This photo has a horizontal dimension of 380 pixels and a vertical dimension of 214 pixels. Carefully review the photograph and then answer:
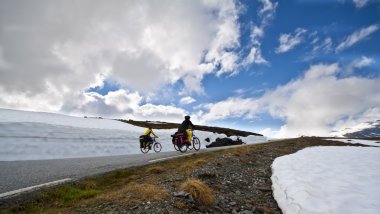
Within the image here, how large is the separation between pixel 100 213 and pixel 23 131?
17.3m

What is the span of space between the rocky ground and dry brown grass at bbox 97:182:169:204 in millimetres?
82

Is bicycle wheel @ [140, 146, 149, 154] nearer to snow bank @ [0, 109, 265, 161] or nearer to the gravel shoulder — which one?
snow bank @ [0, 109, 265, 161]

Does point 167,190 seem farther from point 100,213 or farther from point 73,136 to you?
point 73,136

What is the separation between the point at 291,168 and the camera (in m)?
11.7

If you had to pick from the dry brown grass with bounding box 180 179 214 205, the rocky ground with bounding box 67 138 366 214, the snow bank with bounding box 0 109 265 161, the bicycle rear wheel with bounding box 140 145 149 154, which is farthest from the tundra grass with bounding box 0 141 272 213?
the bicycle rear wheel with bounding box 140 145 149 154

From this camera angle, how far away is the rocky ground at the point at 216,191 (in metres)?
5.72

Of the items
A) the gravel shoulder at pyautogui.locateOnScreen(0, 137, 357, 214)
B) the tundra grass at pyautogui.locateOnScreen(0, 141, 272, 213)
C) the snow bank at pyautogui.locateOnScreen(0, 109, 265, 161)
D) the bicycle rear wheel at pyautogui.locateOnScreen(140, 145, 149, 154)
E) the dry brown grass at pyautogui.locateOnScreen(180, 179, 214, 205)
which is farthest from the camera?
the bicycle rear wheel at pyautogui.locateOnScreen(140, 145, 149, 154)

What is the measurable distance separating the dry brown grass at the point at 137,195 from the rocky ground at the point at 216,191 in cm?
8

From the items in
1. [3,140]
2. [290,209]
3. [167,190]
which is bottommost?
[290,209]

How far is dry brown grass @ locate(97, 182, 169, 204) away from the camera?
6.00 m

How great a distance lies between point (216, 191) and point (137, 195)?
2.69 m

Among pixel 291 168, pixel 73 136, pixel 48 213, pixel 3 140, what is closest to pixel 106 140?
pixel 73 136

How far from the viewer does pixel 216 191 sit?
788 cm

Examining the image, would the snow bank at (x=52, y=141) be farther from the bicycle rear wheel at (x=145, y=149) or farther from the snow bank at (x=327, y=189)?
the snow bank at (x=327, y=189)
